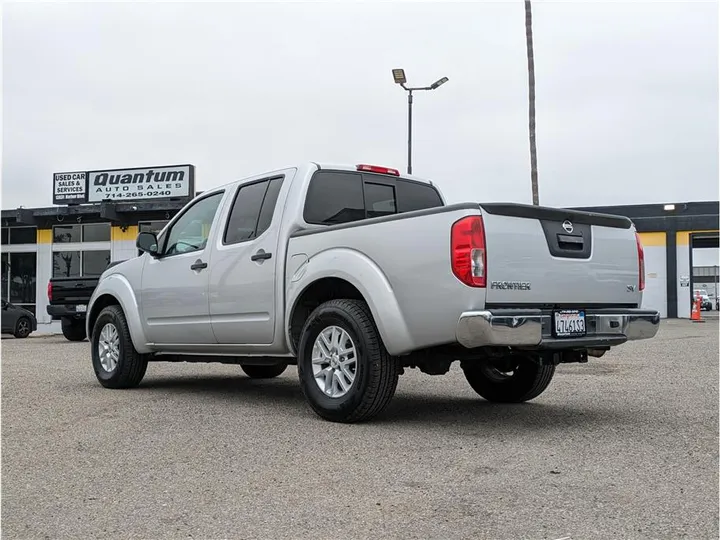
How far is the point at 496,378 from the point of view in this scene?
23.0 feet

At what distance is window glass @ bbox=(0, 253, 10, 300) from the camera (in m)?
29.1

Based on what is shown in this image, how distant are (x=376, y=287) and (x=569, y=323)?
1347 millimetres

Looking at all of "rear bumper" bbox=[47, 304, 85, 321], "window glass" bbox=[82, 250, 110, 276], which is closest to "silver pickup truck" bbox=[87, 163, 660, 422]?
"rear bumper" bbox=[47, 304, 85, 321]

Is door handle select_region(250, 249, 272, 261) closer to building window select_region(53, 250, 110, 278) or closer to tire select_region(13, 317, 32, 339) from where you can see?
tire select_region(13, 317, 32, 339)

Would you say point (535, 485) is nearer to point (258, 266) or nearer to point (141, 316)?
point (258, 266)

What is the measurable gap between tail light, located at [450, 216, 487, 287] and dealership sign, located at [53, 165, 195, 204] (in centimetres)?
2346

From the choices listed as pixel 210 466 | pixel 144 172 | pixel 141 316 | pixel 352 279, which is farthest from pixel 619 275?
pixel 144 172

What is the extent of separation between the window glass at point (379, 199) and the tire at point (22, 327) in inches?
663

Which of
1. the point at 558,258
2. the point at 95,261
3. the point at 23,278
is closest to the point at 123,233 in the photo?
the point at 95,261

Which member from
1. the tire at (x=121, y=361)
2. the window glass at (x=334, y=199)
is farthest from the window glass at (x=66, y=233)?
the window glass at (x=334, y=199)

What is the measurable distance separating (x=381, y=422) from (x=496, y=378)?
152 cm

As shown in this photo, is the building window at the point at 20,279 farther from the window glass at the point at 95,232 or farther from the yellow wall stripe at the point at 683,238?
the yellow wall stripe at the point at 683,238

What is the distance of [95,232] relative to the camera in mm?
29000

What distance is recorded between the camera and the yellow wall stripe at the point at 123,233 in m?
28.5
